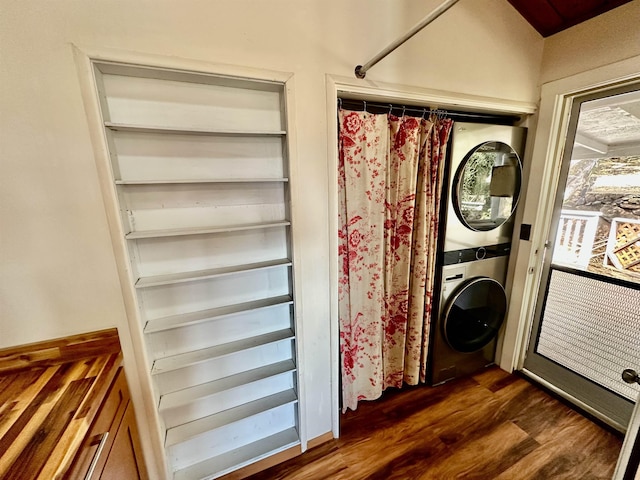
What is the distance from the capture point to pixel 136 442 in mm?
1123

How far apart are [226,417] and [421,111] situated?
211cm

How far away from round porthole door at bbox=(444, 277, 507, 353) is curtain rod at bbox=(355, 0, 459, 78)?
61.3 inches

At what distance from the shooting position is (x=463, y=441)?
1.63m

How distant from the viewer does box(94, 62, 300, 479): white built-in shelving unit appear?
109cm

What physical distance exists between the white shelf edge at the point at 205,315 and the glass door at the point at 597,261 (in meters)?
2.01

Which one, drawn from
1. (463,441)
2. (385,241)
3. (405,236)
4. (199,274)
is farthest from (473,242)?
(199,274)

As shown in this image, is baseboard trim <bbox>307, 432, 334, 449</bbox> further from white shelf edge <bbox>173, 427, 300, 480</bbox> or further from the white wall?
the white wall

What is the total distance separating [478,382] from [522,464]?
24.7 inches

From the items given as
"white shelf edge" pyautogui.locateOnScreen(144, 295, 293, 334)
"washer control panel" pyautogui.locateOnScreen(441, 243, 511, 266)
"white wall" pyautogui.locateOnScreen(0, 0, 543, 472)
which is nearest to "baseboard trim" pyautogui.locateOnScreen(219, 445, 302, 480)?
"white wall" pyautogui.locateOnScreen(0, 0, 543, 472)

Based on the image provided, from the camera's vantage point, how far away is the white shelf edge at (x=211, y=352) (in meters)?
1.22

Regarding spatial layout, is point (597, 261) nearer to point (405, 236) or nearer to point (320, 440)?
point (405, 236)

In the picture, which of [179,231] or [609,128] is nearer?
[179,231]

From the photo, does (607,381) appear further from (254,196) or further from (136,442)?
(136,442)

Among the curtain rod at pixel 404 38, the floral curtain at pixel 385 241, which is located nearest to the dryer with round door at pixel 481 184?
the floral curtain at pixel 385 241
